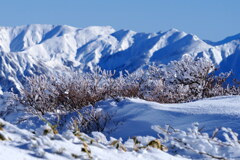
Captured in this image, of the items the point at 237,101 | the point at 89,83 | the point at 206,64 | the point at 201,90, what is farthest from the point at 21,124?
the point at 206,64

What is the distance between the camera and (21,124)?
1111cm

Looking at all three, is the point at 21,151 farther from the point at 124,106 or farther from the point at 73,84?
the point at 73,84

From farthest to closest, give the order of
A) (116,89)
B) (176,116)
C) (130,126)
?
(116,89) → (130,126) → (176,116)

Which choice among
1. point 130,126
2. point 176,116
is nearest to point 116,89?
point 130,126

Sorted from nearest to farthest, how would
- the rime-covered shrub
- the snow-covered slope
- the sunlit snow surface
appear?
the sunlit snow surface → the snow-covered slope → the rime-covered shrub

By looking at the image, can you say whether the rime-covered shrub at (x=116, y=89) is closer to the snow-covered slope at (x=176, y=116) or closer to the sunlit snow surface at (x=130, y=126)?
the sunlit snow surface at (x=130, y=126)

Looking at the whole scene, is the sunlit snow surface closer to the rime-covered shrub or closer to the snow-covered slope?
the snow-covered slope

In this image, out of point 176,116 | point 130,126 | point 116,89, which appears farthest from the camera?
point 116,89

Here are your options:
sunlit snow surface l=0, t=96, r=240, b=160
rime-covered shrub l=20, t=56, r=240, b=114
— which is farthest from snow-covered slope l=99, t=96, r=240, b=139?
rime-covered shrub l=20, t=56, r=240, b=114

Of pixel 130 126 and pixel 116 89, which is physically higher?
pixel 130 126

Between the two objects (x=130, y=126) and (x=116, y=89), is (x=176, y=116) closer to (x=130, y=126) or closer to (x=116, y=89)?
(x=130, y=126)

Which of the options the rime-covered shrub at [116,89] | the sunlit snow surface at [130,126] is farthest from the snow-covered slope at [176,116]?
the rime-covered shrub at [116,89]

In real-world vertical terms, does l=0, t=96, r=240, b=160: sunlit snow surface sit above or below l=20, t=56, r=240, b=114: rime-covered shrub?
above

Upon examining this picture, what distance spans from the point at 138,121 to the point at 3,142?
15.6ft
